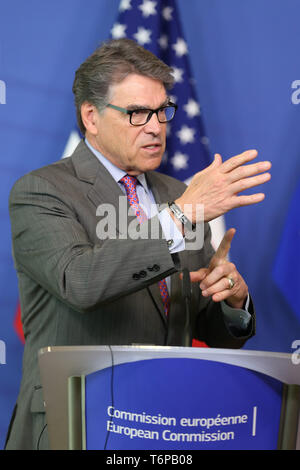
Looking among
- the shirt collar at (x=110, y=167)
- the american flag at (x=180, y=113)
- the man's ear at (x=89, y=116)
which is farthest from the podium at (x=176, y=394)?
the american flag at (x=180, y=113)

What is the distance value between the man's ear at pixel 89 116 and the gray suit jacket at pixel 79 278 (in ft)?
0.27

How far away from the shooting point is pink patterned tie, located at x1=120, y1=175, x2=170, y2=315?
1.85 m

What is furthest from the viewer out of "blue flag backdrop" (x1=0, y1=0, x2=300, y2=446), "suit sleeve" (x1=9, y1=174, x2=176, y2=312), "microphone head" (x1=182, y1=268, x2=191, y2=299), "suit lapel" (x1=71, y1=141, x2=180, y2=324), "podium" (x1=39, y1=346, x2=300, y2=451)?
"blue flag backdrop" (x1=0, y1=0, x2=300, y2=446)

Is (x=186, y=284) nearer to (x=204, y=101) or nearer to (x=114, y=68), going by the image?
(x=114, y=68)

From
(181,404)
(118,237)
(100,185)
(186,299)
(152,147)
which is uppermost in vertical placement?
(152,147)

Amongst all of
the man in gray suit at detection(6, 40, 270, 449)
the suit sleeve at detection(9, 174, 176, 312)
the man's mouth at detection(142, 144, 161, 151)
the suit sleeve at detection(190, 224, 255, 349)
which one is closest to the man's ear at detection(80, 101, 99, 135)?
the man in gray suit at detection(6, 40, 270, 449)

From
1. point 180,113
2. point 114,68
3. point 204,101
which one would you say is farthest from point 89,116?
point 204,101

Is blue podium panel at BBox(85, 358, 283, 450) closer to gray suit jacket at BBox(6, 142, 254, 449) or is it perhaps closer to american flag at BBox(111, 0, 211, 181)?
gray suit jacket at BBox(6, 142, 254, 449)

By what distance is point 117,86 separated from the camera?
1.93 metres

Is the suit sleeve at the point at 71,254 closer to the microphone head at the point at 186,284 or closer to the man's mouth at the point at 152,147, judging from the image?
the microphone head at the point at 186,284

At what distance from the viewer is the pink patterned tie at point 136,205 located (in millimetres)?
1847

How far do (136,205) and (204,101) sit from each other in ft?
3.72

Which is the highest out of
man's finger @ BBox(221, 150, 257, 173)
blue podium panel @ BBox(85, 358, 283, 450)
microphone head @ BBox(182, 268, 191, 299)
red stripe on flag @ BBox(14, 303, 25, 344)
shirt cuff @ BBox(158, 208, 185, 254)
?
man's finger @ BBox(221, 150, 257, 173)

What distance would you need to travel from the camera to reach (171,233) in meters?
1.45
